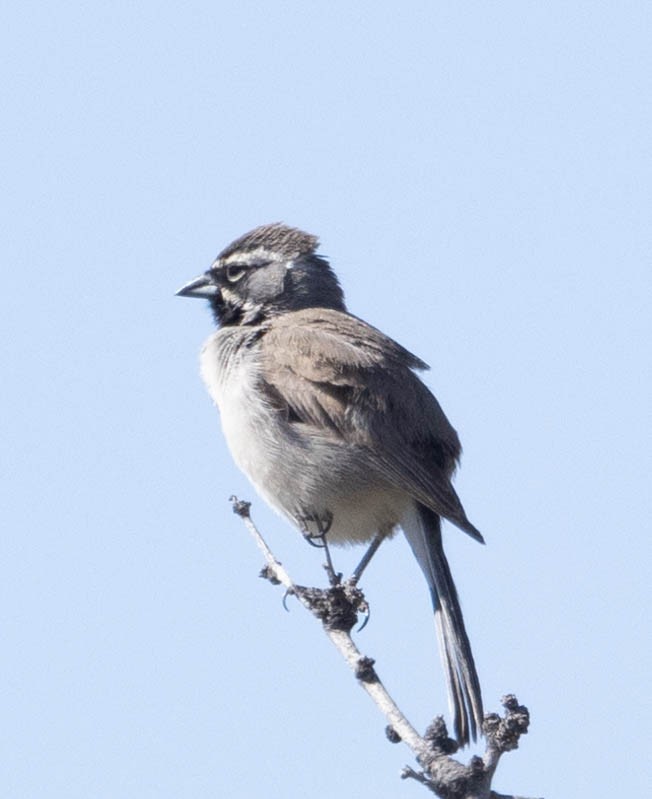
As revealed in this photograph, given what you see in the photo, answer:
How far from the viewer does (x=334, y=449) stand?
8008 mm

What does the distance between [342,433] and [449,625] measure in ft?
4.40

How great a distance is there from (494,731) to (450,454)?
353 cm

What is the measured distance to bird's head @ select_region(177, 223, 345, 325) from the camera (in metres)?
9.45

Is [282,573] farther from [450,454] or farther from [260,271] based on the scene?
[260,271]

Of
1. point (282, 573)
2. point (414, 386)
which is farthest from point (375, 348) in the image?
point (282, 573)

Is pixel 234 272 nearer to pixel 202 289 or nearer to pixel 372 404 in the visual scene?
pixel 202 289

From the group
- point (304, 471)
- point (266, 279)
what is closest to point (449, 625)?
point (304, 471)

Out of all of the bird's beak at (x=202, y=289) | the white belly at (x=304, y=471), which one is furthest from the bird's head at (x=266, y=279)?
the white belly at (x=304, y=471)

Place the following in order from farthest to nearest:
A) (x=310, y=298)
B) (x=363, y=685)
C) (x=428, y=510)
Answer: (x=310, y=298) < (x=428, y=510) < (x=363, y=685)

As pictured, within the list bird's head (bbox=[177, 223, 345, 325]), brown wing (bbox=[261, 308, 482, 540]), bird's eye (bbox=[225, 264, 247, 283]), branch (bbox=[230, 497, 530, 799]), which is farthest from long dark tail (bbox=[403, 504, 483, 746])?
bird's eye (bbox=[225, 264, 247, 283])

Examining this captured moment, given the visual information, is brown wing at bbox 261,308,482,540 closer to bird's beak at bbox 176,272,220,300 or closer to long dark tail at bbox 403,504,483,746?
long dark tail at bbox 403,504,483,746

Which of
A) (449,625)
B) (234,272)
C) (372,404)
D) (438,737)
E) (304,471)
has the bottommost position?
(438,737)

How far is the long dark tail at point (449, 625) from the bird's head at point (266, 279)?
2.03m

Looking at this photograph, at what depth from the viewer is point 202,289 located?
379 inches
